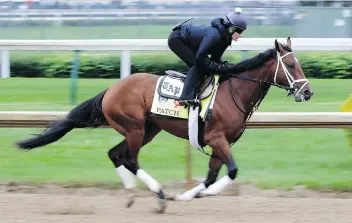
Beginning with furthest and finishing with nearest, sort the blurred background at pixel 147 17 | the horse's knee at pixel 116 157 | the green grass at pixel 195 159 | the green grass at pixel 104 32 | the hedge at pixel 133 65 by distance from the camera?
the blurred background at pixel 147 17 < the green grass at pixel 104 32 < the hedge at pixel 133 65 < the green grass at pixel 195 159 < the horse's knee at pixel 116 157

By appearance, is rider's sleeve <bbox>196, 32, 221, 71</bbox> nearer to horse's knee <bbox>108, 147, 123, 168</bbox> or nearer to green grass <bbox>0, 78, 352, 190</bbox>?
horse's knee <bbox>108, 147, 123, 168</bbox>

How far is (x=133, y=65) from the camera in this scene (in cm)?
1439

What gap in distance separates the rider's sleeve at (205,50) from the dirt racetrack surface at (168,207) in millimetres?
1290

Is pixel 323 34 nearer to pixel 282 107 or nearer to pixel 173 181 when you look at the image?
pixel 282 107

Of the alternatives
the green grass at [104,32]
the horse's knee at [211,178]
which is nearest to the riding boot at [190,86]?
the horse's knee at [211,178]

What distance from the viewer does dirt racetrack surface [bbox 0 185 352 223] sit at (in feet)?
22.5

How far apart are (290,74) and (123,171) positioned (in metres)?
1.76

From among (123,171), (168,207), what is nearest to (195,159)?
(168,207)

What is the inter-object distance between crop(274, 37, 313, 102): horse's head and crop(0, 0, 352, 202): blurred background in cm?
156

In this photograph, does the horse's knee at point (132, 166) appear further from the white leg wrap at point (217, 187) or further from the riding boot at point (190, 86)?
the white leg wrap at point (217, 187)

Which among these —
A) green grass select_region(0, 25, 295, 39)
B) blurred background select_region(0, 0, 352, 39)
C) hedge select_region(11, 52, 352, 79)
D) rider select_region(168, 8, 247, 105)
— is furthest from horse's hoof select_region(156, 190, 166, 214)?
green grass select_region(0, 25, 295, 39)

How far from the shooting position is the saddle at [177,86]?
7320 mm

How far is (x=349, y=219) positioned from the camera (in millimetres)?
6762

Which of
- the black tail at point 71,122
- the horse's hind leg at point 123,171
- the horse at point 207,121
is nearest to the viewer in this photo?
the horse at point 207,121
